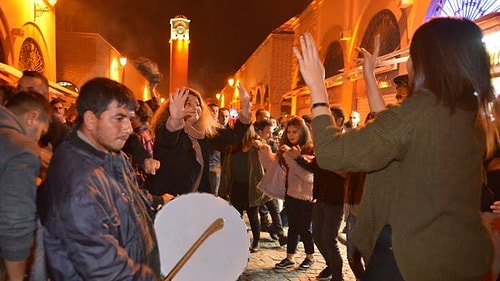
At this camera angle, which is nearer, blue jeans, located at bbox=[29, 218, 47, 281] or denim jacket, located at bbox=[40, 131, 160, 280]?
denim jacket, located at bbox=[40, 131, 160, 280]

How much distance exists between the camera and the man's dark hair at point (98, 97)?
89.4 inches

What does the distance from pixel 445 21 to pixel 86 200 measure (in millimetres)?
1823

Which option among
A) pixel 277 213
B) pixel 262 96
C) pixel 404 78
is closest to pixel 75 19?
pixel 262 96

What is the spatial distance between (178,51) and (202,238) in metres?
36.2

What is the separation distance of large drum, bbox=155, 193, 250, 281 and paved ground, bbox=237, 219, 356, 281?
2.24 m

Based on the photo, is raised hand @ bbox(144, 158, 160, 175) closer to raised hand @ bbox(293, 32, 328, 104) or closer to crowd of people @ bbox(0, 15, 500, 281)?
crowd of people @ bbox(0, 15, 500, 281)

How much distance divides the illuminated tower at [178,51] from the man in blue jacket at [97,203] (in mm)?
35674

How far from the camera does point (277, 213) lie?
7762 millimetres

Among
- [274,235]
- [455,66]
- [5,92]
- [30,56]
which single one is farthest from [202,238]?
[30,56]

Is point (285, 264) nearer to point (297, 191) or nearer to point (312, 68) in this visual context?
point (297, 191)

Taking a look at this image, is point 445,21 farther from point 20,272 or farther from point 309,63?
point 20,272

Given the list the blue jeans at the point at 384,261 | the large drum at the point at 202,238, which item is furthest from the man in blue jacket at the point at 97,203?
the blue jeans at the point at 384,261

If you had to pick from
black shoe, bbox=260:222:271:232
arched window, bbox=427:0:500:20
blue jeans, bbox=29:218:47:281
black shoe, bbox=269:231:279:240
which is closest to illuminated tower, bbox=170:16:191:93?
arched window, bbox=427:0:500:20

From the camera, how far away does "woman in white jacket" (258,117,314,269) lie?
243 inches
